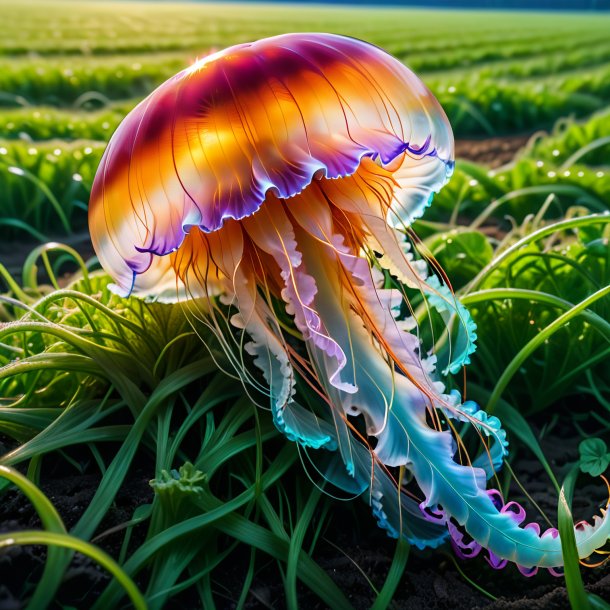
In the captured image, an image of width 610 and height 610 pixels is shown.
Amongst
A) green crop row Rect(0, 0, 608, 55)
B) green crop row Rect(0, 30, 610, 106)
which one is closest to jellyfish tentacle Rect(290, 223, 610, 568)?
green crop row Rect(0, 30, 610, 106)

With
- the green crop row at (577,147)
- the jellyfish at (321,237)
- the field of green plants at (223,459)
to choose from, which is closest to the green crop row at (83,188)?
the green crop row at (577,147)

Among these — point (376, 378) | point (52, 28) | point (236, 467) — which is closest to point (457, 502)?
point (376, 378)

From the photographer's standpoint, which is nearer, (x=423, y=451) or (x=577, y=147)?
(x=423, y=451)

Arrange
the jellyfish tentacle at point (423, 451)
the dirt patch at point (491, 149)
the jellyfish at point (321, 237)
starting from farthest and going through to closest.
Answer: the dirt patch at point (491, 149) → the jellyfish tentacle at point (423, 451) → the jellyfish at point (321, 237)

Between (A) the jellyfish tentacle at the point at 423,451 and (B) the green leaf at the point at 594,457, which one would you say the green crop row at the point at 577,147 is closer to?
(B) the green leaf at the point at 594,457

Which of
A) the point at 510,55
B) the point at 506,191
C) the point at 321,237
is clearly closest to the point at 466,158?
the point at 506,191

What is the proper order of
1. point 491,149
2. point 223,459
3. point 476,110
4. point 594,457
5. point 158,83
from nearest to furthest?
point 223,459 < point 594,457 < point 491,149 < point 476,110 < point 158,83

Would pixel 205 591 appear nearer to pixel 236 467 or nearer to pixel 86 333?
pixel 236 467

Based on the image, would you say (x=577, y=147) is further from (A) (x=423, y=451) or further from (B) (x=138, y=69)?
(B) (x=138, y=69)
